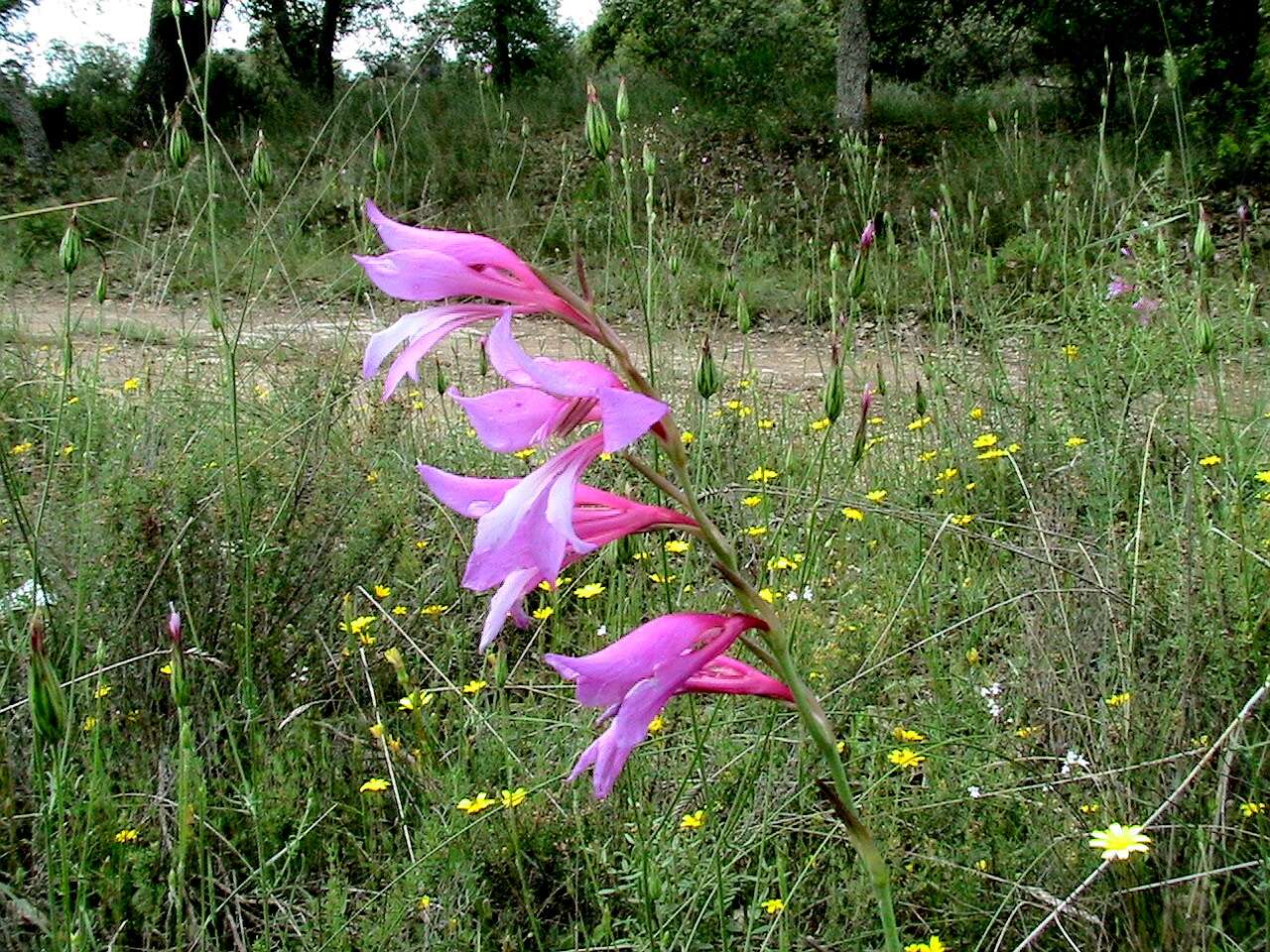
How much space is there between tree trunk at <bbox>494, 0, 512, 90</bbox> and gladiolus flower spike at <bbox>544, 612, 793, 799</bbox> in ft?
57.5

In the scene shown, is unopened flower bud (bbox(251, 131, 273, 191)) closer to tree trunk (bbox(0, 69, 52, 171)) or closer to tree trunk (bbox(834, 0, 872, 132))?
tree trunk (bbox(834, 0, 872, 132))

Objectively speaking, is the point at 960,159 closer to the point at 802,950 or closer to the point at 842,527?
the point at 842,527

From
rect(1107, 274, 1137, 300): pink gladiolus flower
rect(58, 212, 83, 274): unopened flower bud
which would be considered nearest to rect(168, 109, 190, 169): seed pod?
rect(58, 212, 83, 274): unopened flower bud

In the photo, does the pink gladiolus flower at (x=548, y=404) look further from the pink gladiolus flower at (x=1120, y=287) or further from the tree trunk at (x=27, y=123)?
the tree trunk at (x=27, y=123)

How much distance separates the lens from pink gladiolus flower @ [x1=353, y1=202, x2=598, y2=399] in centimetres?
86

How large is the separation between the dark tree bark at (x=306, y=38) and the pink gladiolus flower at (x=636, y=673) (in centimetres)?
1835

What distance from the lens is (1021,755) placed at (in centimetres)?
208

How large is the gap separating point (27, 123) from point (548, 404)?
16000 mm

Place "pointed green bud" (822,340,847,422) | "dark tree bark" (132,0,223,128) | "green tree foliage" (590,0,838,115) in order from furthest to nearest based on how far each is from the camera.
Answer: "dark tree bark" (132,0,223,128)
"green tree foliage" (590,0,838,115)
"pointed green bud" (822,340,847,422)

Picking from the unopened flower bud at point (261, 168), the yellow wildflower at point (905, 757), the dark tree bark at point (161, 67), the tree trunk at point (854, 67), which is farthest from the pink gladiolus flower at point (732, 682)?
the dark tree bark at point (161, 67)

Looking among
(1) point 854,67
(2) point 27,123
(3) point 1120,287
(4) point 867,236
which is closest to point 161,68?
(2) point 27,123

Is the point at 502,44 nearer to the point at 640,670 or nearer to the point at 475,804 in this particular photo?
the point at 475,804

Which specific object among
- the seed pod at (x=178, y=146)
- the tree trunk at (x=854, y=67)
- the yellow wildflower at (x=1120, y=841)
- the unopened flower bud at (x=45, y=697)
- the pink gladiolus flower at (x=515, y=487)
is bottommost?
the yellow wildflower at (x=1120, y=841)

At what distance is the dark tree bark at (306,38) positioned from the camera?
58.6 ft
